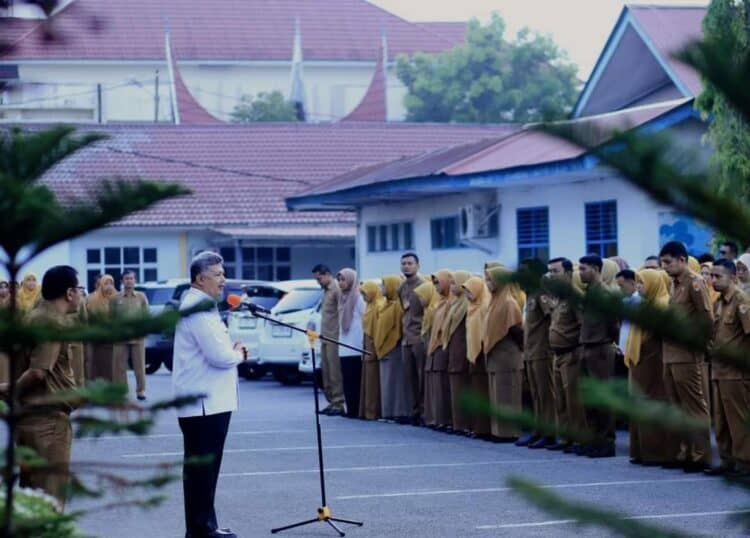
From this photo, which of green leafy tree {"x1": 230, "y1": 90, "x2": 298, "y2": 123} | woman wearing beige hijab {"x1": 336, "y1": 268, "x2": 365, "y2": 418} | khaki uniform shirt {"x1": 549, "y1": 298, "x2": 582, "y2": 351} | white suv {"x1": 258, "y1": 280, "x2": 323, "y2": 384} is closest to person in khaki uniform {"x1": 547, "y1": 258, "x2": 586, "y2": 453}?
khaki uniform shirt {"x1": 549, "y1": 298, "x2": 582, "y2": 351}

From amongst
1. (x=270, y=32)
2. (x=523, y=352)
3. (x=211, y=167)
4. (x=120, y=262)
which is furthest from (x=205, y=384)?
(x=270, y=32)

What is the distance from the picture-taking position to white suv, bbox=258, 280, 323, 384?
2539 cm

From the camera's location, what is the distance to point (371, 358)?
66.3 ft

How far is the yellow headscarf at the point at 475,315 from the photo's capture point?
57.1ft

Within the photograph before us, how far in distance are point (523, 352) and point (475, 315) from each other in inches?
39.6

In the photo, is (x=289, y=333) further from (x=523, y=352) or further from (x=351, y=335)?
(x=523, y=352)

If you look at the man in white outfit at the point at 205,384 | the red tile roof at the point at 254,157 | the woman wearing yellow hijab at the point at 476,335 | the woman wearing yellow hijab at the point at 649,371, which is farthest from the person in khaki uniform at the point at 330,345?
the red tile roof at the point at 254,157

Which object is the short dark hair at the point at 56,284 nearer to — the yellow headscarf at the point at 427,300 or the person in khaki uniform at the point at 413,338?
the yellow headscarf at the point at 427,300

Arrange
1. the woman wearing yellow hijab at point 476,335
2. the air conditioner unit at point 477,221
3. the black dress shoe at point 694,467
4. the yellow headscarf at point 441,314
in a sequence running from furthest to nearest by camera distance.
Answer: the air conditioner unit at point 477,221 → the yellow headscarf at point 441,314 → the woman wearing yellow hijab at point 476,335 → the black dress shoe at point 694,467

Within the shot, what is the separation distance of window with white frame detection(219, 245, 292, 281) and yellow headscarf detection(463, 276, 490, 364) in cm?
2516

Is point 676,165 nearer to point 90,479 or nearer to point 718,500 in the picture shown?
point 90,479

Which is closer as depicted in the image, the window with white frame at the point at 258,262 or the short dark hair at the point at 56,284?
the short dark hair at the point at 56,284

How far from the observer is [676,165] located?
180 centimetres

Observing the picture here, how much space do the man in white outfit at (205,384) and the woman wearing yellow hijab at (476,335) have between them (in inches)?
310
